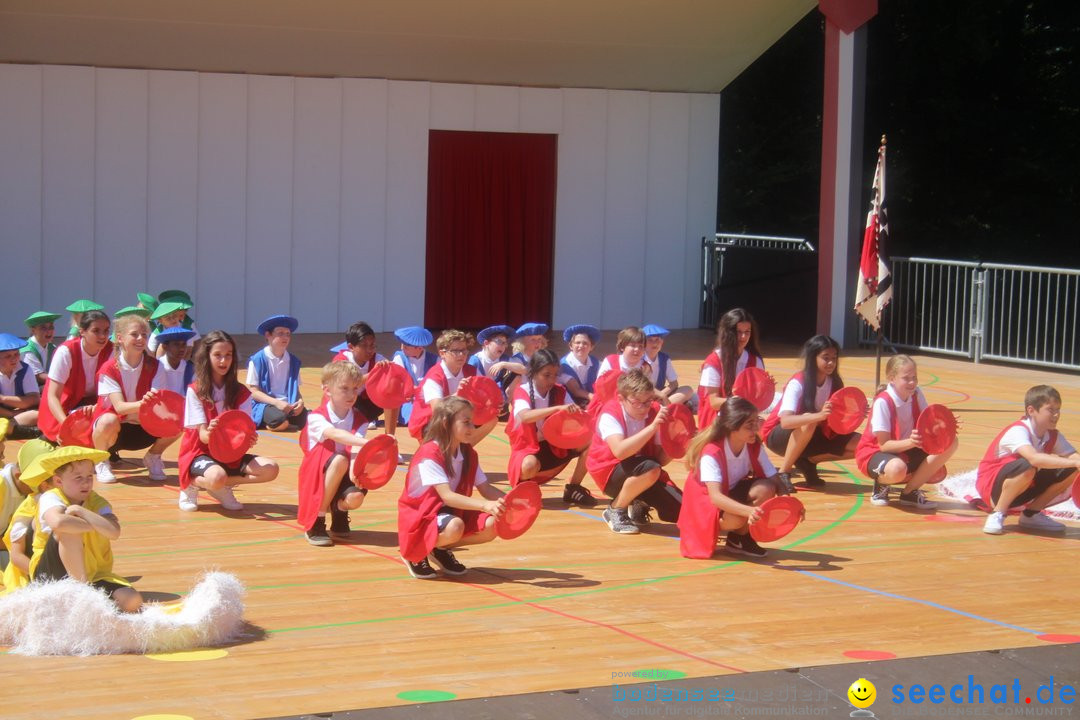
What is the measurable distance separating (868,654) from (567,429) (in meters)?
3.03

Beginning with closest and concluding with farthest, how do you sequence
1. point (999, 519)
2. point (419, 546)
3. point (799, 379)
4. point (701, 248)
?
point (419, 546), point (999, 519), point (799, 379), point (701, 248)

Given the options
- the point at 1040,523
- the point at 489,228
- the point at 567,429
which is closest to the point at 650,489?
the point at 567,429

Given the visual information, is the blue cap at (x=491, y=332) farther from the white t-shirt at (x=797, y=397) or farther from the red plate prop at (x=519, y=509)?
the red plate prop at (x=519, y=509)

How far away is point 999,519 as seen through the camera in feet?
26.9

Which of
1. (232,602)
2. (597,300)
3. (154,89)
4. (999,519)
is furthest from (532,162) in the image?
(232,602)

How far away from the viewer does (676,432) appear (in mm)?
8117

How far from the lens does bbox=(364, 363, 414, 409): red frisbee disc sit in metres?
9.95

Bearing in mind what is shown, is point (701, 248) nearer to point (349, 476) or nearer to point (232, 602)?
point (349, 476)

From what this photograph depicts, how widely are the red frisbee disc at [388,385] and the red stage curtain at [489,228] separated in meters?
9.66

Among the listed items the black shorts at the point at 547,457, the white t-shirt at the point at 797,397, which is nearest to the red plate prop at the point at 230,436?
the black shorts at the point at 547,457

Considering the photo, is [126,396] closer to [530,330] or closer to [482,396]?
[482,396]

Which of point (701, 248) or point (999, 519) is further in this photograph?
point (701, 248)

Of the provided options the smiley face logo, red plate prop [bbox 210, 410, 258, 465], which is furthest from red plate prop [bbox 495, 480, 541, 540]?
red plate prop [bbox 210, 410, 258, 465]

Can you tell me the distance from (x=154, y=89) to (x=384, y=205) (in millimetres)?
3291
